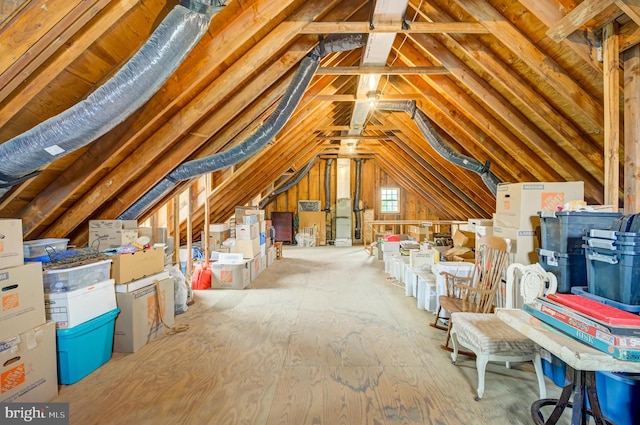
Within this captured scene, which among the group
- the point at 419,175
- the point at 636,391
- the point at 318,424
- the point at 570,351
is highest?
the point at 419,175

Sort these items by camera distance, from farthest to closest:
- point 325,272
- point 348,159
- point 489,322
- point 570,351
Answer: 1. point 348,159
2. point 325,272
3. point 489,322
4. point 570,351

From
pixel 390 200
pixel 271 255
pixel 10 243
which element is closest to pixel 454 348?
pixel 10 243

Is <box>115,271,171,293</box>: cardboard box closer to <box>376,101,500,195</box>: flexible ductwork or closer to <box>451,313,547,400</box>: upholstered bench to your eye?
<box>451,313,547,400</box>: upholstered bench

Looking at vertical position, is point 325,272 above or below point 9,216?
below

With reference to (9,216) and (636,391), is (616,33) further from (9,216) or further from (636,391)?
(9,216)

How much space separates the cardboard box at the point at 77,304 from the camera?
85.5 inches

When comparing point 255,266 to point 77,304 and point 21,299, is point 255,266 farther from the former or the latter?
point 21,299

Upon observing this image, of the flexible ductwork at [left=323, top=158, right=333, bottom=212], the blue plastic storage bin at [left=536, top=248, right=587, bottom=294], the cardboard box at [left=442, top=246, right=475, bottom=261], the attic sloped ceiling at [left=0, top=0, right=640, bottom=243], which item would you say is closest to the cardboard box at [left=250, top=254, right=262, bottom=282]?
the attic sloped ceiling at [left=0, top=0, right=640, bottom=243]

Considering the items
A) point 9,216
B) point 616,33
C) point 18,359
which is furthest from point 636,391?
point 9,216

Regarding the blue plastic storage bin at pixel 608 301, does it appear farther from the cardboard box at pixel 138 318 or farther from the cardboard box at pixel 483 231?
the cardboard box at pixel 138 318

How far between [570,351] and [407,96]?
11.7ft

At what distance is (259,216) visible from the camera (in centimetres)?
616

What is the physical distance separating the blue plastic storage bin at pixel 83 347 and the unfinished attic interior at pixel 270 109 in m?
0.07

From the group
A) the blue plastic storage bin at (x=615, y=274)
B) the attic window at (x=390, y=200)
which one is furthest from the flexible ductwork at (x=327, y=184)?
the blue plastic storage bin at (x=615, y=274)
